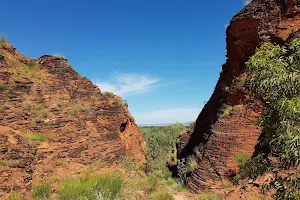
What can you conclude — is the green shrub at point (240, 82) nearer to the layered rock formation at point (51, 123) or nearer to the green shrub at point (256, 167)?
the layered rock formation at point (51, 123)

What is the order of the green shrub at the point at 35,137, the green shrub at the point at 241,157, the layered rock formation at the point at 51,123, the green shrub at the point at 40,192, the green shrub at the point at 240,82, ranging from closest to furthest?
the green shrub at the point at 40,192, the layered rock formation at the point at 51,123, the green shrub at the point at 35,137, the green shrub at the point at 241,157, the green shrub at the point at 240,82

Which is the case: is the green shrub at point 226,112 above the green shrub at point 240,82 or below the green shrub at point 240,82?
below

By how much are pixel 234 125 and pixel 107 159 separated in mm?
9625

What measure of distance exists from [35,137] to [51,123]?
7.08 ft

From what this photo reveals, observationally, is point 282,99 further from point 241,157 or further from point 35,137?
point 35,137

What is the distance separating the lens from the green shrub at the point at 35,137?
51.0 ft

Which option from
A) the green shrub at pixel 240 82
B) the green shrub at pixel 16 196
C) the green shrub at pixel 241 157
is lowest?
the green shrub at pixel 241 157

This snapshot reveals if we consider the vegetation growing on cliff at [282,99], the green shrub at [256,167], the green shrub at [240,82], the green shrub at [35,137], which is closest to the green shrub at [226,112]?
the green shrub at [240,82]

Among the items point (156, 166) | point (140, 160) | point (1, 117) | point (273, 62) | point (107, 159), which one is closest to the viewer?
point (273, 62)

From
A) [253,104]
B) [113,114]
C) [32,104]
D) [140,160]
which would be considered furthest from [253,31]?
[32,104]

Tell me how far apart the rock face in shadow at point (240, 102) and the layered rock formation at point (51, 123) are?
724 cm

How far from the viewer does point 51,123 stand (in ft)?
59.2

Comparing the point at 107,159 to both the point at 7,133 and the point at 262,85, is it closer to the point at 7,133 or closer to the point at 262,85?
the point at 7,133

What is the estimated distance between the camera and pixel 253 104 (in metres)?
17.7
